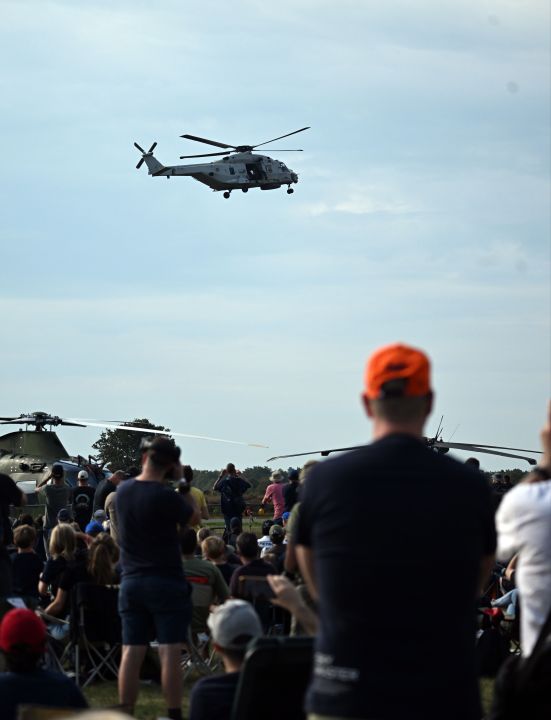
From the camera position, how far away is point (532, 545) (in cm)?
435

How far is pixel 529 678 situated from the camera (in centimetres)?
371

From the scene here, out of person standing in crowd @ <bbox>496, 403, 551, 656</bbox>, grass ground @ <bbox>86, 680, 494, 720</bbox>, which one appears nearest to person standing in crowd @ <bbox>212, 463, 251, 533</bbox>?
grass ground @ <bbox>86, 680, 494, 720</bbox>

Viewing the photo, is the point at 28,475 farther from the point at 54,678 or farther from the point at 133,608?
the point at 54,678

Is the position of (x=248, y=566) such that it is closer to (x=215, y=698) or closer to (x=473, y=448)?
(x=215, y=698)

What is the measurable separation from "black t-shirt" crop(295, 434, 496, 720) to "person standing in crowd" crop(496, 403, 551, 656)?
91 centimetres

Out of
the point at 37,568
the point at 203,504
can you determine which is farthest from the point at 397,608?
the point at 203,504

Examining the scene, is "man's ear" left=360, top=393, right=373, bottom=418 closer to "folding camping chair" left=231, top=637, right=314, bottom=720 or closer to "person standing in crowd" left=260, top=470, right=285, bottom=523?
"folding camping chair" left=231, top=637, right=314, bottom=720

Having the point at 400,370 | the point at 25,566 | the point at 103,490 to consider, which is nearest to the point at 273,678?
the point at 400,370

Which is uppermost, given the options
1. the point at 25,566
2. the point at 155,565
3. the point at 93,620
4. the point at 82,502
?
the point at 82,502

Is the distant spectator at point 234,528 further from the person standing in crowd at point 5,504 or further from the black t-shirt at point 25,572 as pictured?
the person standing in crowd at point 5,504

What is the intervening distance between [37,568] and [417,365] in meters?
7.62

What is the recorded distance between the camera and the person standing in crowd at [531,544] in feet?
14.2

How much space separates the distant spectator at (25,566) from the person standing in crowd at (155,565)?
333 centimetres

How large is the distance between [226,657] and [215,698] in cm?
45
